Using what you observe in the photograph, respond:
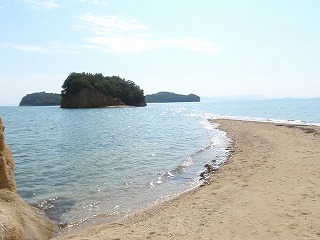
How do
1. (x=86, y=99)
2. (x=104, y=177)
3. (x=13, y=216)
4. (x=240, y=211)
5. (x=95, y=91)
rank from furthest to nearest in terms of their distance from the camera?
(x=95, y=91)
(x=86, y=99)
(x=104, y=177)
(x=240, y=211)
(x=13, y=216)

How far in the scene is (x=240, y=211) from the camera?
28.7 ft

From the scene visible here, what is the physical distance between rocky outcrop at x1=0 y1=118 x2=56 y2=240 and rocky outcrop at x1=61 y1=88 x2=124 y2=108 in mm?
122164

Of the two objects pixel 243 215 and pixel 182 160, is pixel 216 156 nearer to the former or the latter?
pixel 182 160

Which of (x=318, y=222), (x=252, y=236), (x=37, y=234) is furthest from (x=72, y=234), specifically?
(x=318, y=222)

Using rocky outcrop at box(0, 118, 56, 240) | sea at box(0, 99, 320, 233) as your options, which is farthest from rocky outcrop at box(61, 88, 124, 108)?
rocky outcrop at box(0, 118, 56, 240)

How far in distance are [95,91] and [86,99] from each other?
5084 millimetres

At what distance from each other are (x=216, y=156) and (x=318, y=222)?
12.9 m

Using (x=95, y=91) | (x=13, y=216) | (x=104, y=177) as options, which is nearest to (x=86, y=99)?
(x=95, y=91)

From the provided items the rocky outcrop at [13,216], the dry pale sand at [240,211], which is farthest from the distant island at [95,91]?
the rocky outcrop at [13,216]

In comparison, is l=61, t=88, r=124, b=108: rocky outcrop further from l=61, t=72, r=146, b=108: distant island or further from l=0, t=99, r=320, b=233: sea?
l=0, t=99, r=320, b=233: sea

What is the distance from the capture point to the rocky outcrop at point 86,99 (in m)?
129

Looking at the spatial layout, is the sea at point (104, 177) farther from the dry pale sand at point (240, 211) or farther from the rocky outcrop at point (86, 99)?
the rocky outcrop at point (86, 99)

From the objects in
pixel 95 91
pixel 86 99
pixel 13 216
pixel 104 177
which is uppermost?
pixel 95 91

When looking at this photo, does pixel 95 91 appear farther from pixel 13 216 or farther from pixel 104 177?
pixel 13 216
